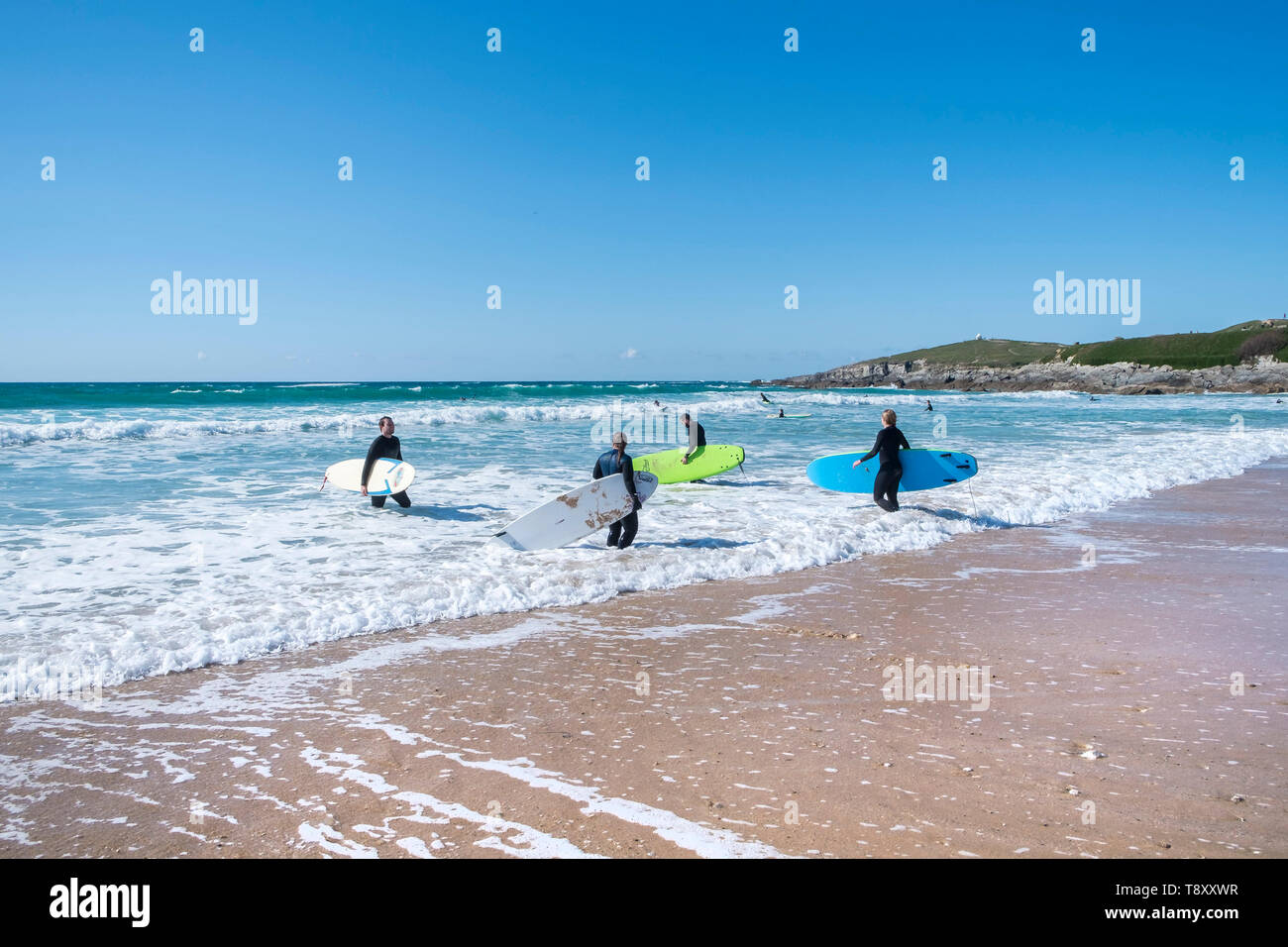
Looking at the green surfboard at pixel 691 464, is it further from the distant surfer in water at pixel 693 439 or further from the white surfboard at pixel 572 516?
the white surfboard at pixel 572 516

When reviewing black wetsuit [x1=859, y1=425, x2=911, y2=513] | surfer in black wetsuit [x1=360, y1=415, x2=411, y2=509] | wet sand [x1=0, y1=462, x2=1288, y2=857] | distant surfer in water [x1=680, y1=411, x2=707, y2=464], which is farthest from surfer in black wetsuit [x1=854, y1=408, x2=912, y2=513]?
surfer in black wetsuit [x1=360, y1=415, x2=411, y2=509]

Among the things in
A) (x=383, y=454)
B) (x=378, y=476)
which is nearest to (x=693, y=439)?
(x=383, y=454)

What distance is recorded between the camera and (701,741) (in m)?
4.16

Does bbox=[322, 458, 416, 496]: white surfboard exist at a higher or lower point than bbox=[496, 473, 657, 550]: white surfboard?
higher

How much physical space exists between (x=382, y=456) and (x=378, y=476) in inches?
18.6

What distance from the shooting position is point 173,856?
10.2 ft

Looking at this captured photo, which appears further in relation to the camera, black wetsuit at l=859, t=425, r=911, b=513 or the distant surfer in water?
the distant surfer in water

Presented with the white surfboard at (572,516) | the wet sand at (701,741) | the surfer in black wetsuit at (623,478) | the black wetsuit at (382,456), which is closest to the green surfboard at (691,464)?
the black wetsuit at (382,456)

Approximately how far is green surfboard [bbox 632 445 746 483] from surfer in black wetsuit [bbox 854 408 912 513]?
3598mm

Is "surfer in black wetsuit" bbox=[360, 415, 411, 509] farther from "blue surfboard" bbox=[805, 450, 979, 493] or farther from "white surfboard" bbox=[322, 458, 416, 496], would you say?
"blue surfboard" bbox=[805, 450, 979, 493]

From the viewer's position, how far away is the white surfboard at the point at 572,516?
901 cm

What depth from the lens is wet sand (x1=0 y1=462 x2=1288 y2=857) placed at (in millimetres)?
3203
